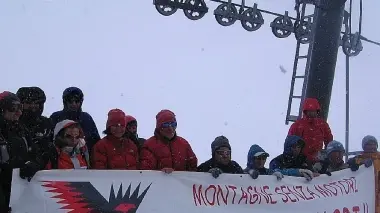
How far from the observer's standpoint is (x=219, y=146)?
16.5 feet

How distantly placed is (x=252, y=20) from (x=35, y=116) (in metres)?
8.02

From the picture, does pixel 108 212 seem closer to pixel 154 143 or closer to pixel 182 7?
pixel 154 143

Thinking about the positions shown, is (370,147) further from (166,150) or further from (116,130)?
(116,130)

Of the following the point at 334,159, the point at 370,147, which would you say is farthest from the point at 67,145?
the point at 370,147

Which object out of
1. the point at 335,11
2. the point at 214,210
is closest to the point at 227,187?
the point at 214,210

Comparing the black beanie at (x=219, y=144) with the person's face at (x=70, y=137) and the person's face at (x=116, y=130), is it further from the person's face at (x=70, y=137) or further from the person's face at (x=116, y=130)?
the person's face at (x=70, y=137)

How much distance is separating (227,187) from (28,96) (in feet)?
5.85

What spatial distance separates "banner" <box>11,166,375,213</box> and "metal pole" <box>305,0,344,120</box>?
1.71m

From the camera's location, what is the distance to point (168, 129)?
4902 millimetres

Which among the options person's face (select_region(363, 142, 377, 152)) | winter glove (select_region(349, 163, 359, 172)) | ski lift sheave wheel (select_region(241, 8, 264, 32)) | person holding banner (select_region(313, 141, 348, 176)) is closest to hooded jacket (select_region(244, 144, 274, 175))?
person holding banner (select_region(313, 141, 348, 176))

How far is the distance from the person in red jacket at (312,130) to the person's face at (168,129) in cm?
211

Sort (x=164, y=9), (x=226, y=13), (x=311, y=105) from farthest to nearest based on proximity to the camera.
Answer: (x=226, y=13), (x=164, y=9), (x=311, y=105)

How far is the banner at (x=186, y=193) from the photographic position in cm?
396

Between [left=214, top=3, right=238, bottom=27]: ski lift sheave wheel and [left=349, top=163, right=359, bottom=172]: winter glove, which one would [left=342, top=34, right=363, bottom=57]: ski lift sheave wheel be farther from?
[left=349, top=163, right=359, bottom=172]: winter glove
